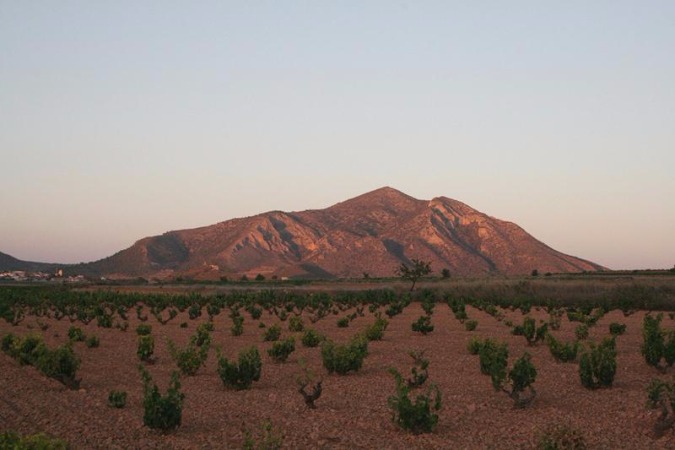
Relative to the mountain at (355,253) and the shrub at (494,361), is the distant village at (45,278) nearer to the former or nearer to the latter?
the mountain at (355,253)

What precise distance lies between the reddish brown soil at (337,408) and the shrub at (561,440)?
33.6 inches

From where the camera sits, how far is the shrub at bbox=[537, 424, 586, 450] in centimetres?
1037

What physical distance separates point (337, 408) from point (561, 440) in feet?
18.6

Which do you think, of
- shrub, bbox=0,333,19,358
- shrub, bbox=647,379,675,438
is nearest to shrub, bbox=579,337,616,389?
shrub, bbox=647,379,675,438

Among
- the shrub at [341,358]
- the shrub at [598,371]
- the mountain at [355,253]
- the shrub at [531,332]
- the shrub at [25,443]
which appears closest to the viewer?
the shrub at [25,443]

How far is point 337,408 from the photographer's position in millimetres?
14977

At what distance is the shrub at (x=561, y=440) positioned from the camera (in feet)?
34.0

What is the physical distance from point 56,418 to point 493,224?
190 meters

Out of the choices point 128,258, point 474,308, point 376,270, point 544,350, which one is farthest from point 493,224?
point 544,350

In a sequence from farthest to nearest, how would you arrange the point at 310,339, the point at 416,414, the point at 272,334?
the point at 272,334
the point at 310,339
the point at 416,414

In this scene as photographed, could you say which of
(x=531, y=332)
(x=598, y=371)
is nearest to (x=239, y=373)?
(x=598, y=371)

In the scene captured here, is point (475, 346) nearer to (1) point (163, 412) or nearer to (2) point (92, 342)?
(1) point (163, 412)

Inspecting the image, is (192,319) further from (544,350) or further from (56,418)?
(56,418)

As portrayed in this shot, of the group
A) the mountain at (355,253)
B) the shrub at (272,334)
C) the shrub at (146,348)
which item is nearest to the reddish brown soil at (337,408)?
the shrub at (146,348)
